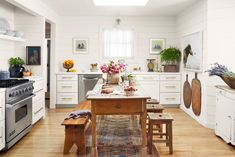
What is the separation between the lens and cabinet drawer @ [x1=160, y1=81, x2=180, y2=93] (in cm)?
739

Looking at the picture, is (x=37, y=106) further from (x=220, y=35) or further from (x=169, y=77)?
(x=220, y=35)

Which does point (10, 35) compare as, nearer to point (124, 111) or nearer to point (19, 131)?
point (19, 131)

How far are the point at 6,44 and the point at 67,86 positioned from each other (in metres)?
2.21

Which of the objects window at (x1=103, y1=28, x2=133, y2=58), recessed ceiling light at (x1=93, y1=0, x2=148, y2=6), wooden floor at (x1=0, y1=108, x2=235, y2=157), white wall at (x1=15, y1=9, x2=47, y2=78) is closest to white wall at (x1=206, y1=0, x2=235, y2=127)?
wooden floor at (x1=0, y1=108, x2=235, y2=157)

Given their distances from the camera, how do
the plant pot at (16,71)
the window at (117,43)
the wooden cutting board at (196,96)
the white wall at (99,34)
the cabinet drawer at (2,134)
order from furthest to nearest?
the window at (117,43) → the white wall at (99,34) → the wooden cutting board at (196,96) → the plant pot at (16,71) → the cabinet drawer at (2,134)

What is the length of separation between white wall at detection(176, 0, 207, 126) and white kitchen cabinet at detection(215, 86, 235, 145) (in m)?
0.75

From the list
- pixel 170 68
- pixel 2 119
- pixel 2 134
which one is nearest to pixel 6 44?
pixel 2 119

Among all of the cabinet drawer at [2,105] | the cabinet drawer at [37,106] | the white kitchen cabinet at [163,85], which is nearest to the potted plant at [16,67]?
the cabinet drawer at [37,106]

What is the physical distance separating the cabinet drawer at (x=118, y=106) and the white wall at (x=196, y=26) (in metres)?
2.47

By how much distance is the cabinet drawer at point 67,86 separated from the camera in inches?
287

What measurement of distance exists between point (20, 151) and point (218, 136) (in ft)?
10.5

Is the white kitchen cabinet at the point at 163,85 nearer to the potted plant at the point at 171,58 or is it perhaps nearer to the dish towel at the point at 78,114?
the potted plant at the point at 171,58

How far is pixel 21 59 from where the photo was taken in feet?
19.0

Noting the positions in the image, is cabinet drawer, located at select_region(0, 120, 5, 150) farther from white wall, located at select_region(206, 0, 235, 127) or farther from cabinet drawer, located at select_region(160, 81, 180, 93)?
cabinet drawer, located at select_region(160, 81, 180, 93)
